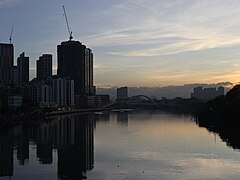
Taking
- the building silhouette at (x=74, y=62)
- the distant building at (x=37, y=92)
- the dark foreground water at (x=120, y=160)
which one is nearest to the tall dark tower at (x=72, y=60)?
the building silhouette at (x=74, y=62)

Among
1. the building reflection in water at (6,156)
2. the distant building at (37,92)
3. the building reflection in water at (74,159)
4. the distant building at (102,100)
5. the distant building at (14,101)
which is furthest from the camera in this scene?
the distant building at (102,100)

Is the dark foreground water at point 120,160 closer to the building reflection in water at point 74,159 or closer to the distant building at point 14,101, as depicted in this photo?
the building reflection in water at point 74,159

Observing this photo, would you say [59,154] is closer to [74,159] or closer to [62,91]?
[74,159]

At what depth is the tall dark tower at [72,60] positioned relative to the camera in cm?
5219

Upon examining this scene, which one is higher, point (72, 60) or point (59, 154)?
point (72, 60)

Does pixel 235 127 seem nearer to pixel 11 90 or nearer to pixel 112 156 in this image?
pixel 112 156

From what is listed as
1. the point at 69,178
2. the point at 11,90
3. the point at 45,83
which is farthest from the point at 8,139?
the point at 45,83

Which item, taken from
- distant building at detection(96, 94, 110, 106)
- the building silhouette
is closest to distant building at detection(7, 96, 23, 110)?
the building silhouette

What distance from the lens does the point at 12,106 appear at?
2842 centimetres

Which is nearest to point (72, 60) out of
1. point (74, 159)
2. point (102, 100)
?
point (102, 100)

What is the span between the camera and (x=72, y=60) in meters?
52.5

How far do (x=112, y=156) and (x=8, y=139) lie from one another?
510 centimetres

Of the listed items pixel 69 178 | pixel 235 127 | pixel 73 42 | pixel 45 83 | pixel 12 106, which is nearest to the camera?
pixel 69 178

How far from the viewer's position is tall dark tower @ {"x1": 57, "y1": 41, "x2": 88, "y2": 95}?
5219cm
